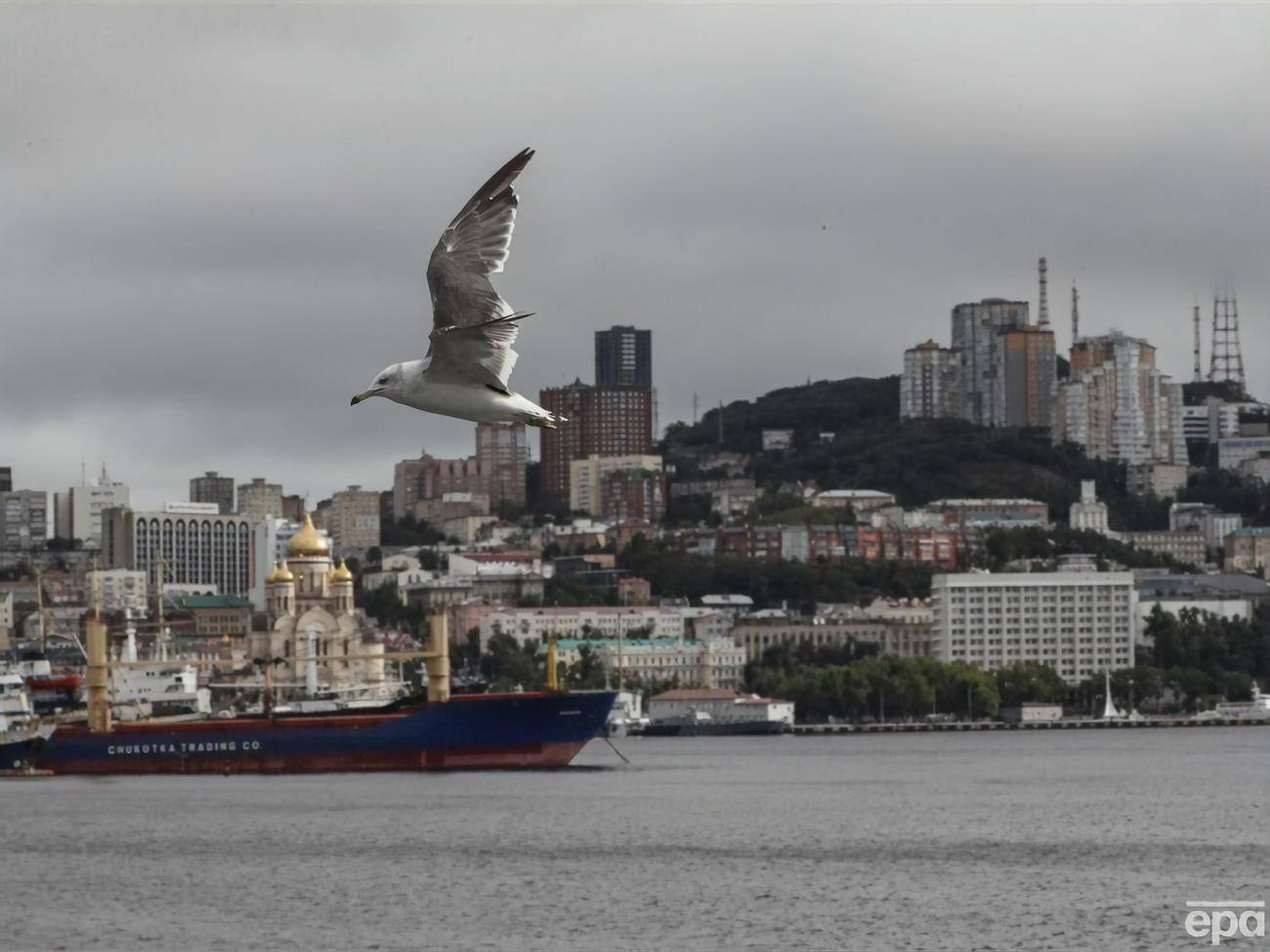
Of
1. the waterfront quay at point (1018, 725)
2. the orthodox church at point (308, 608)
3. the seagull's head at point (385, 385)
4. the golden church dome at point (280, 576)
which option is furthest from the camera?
the waterfront quay at point (1018, 725)

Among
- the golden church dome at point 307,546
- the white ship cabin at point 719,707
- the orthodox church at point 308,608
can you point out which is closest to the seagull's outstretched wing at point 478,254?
the orthodox church at point 308,608

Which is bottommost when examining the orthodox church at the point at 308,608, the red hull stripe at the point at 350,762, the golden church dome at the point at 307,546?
the red hull stripe at the point at 350,762

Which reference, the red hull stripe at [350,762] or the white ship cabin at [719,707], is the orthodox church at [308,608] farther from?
the red hull stripe at [350,762]

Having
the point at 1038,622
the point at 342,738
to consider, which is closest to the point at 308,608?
the point at 342,738

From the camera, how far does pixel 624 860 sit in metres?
45.4

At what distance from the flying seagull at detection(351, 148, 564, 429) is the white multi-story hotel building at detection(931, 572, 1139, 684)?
456ft

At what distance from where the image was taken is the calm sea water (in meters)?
36.3

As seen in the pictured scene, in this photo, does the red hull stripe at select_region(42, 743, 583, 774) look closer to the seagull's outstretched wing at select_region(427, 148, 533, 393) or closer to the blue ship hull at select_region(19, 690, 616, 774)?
the blue ship hull at select_region(19, 690, 616, 774)

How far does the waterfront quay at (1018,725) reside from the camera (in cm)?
12256

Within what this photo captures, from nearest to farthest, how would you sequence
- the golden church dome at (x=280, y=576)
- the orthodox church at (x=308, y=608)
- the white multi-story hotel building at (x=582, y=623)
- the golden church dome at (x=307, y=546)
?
the orthodox church at (x=308, y=608) → the golden church dome at (x=280, y=576) → the golden church dome at (x=307, y=546) → the white multi-story hotel building at (x=582, y=623)

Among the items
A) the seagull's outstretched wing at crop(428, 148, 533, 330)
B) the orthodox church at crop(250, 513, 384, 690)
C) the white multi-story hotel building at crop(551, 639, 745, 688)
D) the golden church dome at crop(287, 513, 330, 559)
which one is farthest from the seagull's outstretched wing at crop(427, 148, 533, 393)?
the white multi-story hotel building at crop(551, 639, 745, 688)

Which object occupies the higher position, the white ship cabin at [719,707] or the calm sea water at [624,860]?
the white ship cabin at [719,707]

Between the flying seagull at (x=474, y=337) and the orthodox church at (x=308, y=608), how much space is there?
98.9 m

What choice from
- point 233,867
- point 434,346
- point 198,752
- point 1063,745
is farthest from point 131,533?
point 434,346
